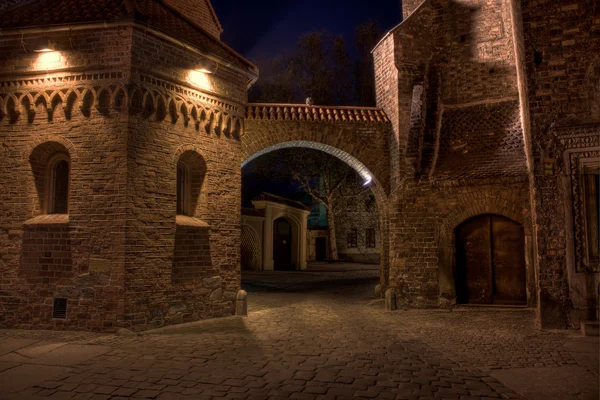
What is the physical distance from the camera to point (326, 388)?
505cm

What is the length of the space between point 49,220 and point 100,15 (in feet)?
13.9

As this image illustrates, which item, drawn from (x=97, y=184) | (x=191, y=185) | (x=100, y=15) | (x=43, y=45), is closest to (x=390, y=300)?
(x=191, y=185)

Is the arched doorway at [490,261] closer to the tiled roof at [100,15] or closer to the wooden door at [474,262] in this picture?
the wooden door at [474,262]

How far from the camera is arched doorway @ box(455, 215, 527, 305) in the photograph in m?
10.8

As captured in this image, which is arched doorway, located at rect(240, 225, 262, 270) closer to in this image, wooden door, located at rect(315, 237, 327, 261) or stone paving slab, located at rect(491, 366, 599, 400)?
wooden door, located at rect(315, 237, 327, 261)

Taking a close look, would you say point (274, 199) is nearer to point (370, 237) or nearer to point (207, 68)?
point (370, 237)

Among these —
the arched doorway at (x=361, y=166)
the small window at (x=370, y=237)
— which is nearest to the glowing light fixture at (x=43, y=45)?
the arched doorway at (x=361, y=166)

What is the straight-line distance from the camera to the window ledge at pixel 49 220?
27.9 feet

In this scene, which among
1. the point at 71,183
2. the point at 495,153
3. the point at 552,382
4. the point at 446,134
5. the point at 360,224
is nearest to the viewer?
the point at 552,382

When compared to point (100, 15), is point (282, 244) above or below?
below

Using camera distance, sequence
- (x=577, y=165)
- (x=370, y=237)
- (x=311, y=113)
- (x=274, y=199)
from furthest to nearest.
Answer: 1. (x=370, y=237)
2. (x=274, y=199)
3. (x=311, y=113)
4. (x=577, y=165)

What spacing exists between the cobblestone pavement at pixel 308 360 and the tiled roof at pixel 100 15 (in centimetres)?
607

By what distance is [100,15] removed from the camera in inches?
343

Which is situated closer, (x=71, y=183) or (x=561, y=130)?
(x=561, y=130)
